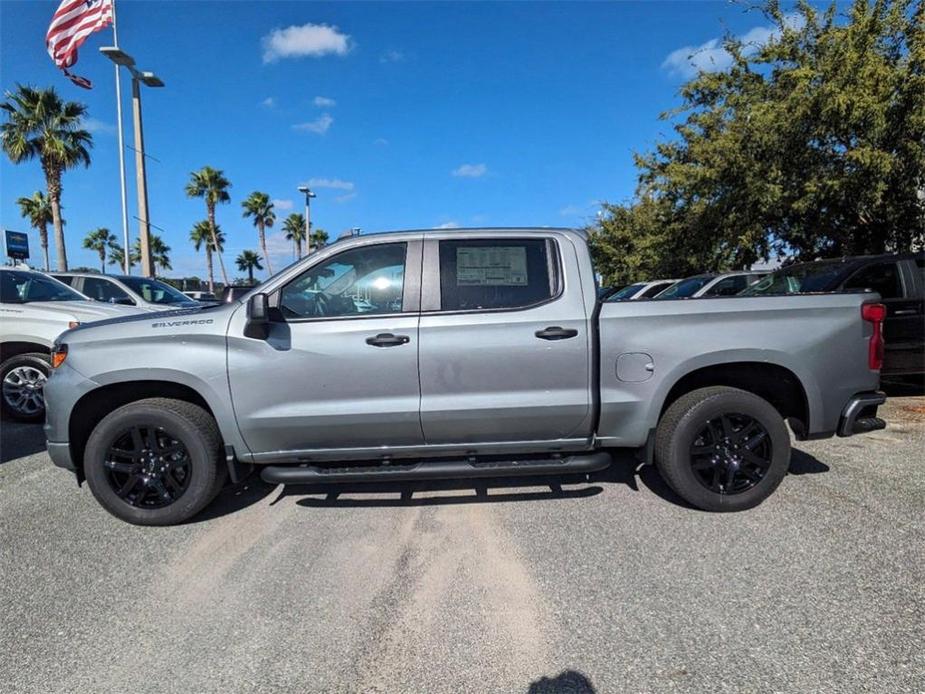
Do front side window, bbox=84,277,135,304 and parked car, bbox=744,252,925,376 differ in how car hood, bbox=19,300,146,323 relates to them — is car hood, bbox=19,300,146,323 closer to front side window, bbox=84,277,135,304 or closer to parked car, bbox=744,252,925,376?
front side window, bbox=84,277,135,304

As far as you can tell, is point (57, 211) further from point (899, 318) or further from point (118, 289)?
point (899, 318)

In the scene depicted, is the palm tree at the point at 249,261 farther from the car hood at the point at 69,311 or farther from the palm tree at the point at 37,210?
the car hood at the point at 69,311

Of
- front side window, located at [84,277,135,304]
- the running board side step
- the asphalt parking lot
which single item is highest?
front side window, located at [84,277,135,304]

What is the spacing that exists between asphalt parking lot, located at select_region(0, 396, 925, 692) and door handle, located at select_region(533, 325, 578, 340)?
1.23 meters

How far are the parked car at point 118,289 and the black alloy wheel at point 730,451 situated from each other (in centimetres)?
821

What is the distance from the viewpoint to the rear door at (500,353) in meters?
3.42

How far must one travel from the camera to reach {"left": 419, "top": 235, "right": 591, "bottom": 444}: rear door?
3.42 metres

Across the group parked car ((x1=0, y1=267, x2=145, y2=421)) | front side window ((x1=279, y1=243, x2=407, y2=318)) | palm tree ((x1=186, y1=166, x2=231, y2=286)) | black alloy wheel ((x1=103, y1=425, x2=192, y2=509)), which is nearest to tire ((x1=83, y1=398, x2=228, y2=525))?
black alloy wheel ((x1=103, y1=425, x2=192, y2=509))

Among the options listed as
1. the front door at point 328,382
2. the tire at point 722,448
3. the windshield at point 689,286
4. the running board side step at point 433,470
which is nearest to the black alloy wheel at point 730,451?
the tire at point 722,448

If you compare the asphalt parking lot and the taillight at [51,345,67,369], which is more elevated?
the taillight at [51,345,67,369]

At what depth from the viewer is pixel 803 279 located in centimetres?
732

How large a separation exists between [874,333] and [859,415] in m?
0.56

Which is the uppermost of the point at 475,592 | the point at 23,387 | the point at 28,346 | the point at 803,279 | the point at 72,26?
the point at 72,26

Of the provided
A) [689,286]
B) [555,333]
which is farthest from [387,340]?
[689,286]
